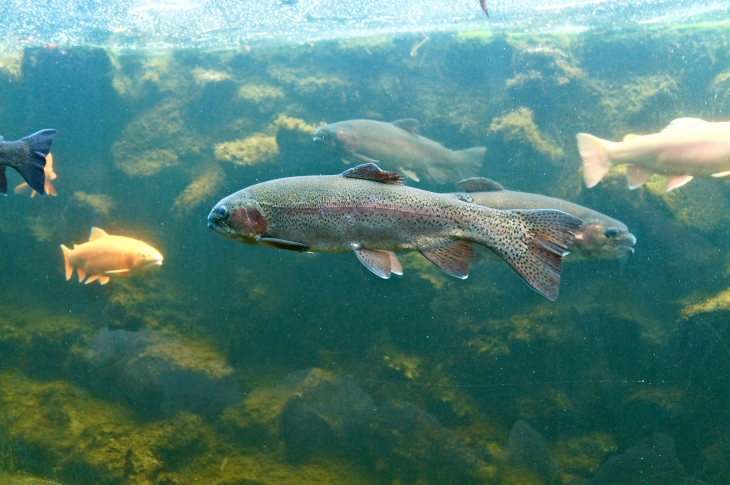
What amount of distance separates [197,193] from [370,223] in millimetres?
7462

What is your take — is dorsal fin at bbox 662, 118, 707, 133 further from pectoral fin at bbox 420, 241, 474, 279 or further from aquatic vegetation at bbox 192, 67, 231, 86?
aquatic vegetation at bbox 192, 67, 231, 86

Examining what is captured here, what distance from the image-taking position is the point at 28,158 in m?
3.65

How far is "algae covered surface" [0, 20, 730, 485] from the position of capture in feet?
19.3

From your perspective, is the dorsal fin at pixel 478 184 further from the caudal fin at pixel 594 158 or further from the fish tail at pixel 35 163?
the fish tail at pixel 35 163

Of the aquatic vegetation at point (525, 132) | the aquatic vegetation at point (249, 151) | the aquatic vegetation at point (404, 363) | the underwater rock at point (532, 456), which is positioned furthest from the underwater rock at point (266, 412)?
the aquatic vegetation at point (525, 132)

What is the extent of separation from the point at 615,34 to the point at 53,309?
641 inches

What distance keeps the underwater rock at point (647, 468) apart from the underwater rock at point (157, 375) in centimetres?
540

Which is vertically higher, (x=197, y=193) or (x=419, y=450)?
(x=197, y=193)

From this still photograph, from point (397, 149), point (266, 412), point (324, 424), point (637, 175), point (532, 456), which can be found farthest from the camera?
point (397, 149)

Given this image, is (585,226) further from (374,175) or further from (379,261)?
(379,261)

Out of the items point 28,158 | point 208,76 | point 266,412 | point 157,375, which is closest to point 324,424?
point 266,412

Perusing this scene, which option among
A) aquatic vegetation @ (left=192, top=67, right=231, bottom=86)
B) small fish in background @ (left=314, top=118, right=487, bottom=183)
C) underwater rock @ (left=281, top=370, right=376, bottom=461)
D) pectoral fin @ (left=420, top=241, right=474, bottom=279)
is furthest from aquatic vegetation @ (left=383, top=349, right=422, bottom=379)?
aquatic vegetation @ (left=192, top=67, right=231, bottom=86)

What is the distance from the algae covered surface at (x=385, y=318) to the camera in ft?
19.3

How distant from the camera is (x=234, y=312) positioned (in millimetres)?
8227
